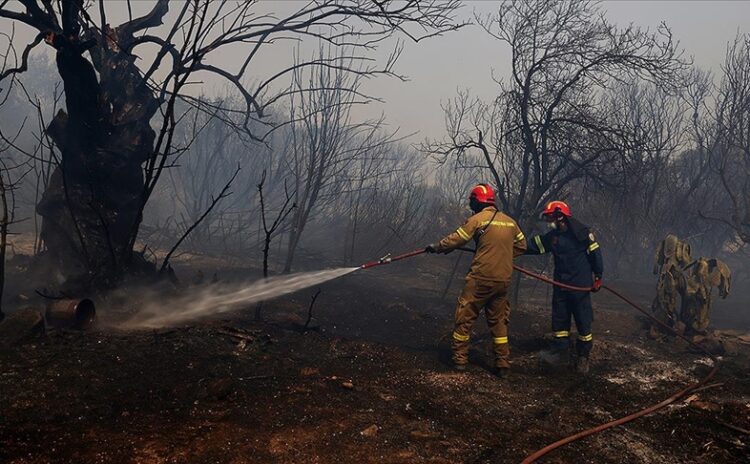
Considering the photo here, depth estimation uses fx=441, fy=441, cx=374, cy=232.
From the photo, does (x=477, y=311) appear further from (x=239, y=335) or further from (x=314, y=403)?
(x=239, y=335)

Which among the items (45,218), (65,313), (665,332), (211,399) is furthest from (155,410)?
(665,332)

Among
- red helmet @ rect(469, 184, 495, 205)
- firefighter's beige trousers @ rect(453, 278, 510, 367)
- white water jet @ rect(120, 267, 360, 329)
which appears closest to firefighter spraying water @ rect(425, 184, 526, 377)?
firefighter's beige trousers @ rect(453, 278, 510, 367)

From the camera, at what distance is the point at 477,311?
4.73 meters

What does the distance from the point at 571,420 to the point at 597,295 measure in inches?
353

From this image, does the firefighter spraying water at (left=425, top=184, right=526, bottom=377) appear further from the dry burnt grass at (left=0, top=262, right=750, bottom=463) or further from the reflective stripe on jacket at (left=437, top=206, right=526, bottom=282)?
the dry burnt grass at (left=0, top=262, right=750, bottom=463)

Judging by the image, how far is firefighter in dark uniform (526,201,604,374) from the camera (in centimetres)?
524

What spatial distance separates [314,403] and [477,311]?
2.10 m

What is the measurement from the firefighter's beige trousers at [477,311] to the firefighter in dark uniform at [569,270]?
0.95m

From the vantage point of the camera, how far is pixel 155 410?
119 inches

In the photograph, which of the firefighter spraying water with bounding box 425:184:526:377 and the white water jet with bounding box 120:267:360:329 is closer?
the firefighter spraying water with bounding box 425:184:526:377

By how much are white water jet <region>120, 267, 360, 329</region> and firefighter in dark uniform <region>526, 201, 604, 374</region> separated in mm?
2503

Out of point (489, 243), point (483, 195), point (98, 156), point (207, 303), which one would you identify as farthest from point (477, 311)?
point (98, 156)

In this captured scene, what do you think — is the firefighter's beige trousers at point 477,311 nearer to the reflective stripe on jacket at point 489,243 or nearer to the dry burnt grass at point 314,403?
the reflective stripe on jacket at point 489,243

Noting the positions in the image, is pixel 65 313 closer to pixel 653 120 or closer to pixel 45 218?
pixel 45 218
